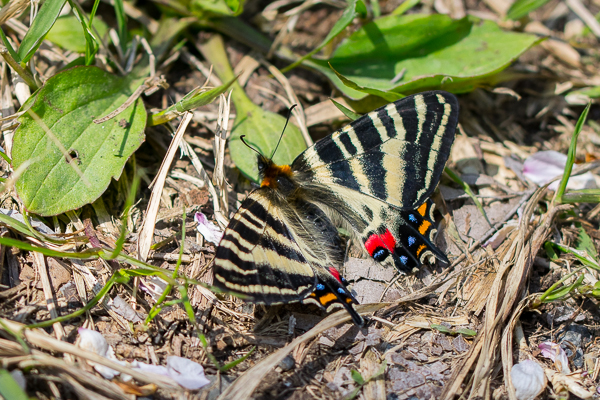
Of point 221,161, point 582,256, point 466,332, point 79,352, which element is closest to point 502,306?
point 466,332

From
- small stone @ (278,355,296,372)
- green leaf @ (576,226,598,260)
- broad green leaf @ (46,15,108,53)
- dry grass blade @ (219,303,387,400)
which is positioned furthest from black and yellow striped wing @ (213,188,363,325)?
broad green leaf @ (46,15,108,53)

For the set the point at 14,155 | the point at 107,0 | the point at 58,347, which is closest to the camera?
the point at 58,347

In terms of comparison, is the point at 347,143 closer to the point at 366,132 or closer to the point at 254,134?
the point at 366,132

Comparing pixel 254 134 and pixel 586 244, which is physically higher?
pixel 254 134

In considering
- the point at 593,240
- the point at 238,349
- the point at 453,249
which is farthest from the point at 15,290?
the point at 593,240

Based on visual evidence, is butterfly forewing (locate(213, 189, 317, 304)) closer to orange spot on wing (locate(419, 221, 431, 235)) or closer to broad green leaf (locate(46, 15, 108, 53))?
orange spot on wing (locate(419, 221, 431, 235))

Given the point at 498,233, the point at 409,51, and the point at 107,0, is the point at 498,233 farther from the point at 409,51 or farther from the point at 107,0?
the point at 107,0
